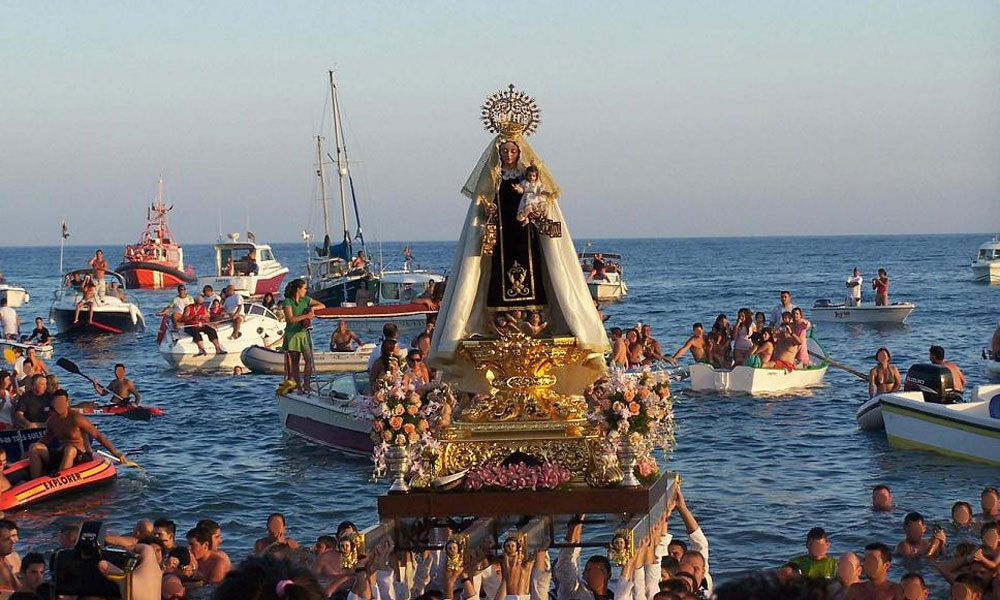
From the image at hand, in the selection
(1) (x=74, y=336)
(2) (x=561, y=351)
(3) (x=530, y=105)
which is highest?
(3) (x=530, y=105)

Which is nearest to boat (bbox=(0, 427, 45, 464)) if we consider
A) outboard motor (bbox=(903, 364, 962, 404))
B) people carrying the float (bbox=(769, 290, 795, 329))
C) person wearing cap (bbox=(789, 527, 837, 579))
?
person wearing cap (bbox=(789, 527, 837, 579))

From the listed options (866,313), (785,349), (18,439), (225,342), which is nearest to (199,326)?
(225,342)

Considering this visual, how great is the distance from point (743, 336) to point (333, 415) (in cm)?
1168

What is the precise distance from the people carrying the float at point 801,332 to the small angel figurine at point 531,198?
19.7 meters

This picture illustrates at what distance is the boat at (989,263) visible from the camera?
267ft

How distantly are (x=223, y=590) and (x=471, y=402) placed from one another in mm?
9216

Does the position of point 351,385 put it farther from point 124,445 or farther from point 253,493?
point 124,445

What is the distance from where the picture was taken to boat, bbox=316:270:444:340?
54.5 meters

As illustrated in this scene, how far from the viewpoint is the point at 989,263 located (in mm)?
82125

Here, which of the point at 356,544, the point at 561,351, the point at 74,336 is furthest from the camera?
the point at 74,336

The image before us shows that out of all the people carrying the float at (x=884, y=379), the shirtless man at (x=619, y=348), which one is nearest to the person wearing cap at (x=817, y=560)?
the people carrying the float at (x=884, y=379)

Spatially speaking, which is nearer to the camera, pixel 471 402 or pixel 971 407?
pixel 471 402

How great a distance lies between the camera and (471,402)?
13070mm

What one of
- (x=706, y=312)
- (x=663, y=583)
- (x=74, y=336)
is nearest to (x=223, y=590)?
(x=663, y=583)
